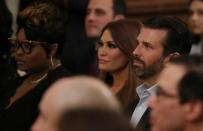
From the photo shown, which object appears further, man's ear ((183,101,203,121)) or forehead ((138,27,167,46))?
forehead ((138,27,167,46))

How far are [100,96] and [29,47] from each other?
275 centimetres

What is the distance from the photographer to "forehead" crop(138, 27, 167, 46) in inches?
208

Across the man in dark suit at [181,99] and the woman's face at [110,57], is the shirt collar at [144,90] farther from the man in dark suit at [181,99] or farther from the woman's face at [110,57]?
the man in dark suit at [181,99]

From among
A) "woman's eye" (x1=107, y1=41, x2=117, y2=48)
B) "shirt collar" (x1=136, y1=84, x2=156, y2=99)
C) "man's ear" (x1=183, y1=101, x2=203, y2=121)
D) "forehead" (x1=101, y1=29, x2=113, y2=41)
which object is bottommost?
"shirt collar" (x1=136, y1=84, x2=156, y2=99)

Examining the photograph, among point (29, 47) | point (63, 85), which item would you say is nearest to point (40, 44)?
point (29, 47)

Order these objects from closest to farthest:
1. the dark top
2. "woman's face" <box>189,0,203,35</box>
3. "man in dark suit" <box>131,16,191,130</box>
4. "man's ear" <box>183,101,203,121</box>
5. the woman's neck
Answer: "man's ear" <box>183,101,203,121</box> < the dark top < "man in dark suit" <box>131,16,191,130</box> < the woman's neck < "woman's face" <box>189,0,203,35</box>

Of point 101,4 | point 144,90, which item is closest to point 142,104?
point 144,90

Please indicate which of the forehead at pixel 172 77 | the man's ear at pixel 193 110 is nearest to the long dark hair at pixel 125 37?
the forehead at pixel 172 77

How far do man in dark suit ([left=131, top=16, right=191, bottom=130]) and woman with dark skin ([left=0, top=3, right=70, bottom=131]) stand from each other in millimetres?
496

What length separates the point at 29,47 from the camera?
5234 millimetres

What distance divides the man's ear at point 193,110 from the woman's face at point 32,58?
1.93m

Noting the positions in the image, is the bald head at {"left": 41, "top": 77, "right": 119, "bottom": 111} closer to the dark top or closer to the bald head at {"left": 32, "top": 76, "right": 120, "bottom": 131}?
the bald head at {"left": 32, "top": 76, "right": 120, "bottom": 131}

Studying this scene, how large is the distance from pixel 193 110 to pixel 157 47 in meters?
1.93

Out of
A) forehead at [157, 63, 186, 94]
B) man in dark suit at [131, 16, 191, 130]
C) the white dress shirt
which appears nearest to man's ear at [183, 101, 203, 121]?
forehead at [157, 63, 186, 94]
